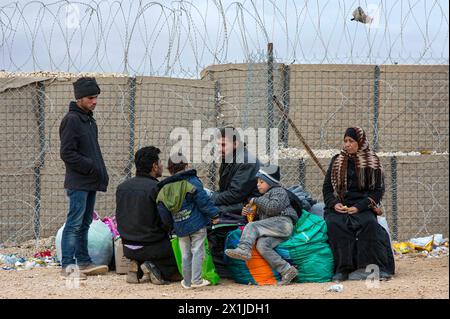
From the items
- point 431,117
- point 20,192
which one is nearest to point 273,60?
point 431,117

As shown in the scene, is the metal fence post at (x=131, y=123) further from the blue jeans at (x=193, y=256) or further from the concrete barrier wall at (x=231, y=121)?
the blue jeans at (x=193, y=256)

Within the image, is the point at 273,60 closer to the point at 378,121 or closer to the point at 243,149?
the point at 378,121

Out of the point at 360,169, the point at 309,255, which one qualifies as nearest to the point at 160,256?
the point at 309,255

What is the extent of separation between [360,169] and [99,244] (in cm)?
253

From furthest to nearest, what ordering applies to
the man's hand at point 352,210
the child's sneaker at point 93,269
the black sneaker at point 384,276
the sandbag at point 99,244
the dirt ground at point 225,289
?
the sandbag at point 99,244
the child's sneaker at point 93,269
the man's hand at point 352,210
the black sneaker at point 384,276
the dirt ground at point 225,289

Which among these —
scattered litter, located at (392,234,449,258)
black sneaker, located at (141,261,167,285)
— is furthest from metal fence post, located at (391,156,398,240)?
black sneaker, located at (141,261,167,285)

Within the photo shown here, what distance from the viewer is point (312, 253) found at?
20.2ft

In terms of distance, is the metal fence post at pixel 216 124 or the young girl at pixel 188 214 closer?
the young girl at pixel 188 214

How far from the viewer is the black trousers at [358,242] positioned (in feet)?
20.1

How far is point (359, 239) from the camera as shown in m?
6.17

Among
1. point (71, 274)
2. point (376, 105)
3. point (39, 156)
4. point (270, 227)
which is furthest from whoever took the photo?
point (376, 105)

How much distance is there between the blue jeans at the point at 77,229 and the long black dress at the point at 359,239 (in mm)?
2129

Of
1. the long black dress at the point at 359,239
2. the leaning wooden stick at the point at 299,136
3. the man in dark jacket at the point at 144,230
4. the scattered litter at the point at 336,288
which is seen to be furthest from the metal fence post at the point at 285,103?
the scattered litter at the point at 336,288

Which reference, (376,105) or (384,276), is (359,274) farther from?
(376,105)
